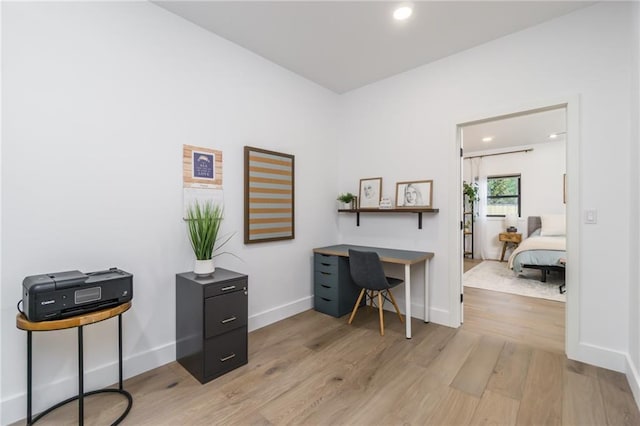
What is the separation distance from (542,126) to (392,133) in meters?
3.55

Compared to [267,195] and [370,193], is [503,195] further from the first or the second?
[267,195]

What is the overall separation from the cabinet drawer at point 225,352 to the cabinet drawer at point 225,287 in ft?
1.02

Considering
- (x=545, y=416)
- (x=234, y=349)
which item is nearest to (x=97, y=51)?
(x=234, y=349)

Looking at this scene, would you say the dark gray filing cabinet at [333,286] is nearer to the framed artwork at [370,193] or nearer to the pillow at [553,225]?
the framed artwork at [370,193]

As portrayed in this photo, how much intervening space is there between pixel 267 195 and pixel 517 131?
16.4 feet

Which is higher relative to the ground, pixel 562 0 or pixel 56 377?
pixel 562 0

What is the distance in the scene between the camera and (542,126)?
5.14 metres

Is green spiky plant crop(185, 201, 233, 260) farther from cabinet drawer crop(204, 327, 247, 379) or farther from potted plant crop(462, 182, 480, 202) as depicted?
potted plant crop(462, 182, 480, 202)

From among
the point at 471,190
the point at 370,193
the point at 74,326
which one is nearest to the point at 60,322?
the point at 74,326

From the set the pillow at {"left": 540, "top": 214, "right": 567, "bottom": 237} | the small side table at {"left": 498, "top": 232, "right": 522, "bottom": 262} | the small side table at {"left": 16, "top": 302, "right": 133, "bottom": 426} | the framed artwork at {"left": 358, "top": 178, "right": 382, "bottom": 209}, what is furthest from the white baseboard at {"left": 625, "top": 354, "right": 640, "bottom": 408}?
the small side table at {"left": 498, "top": 232, "right": 522, "bottom": 262}

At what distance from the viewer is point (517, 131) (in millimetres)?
5406

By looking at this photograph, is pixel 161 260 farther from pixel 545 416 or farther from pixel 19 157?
pixel 545 416

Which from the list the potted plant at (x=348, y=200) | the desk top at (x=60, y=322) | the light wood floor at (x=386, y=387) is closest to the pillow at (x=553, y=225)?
the light wood floor at (x=386, y=387)

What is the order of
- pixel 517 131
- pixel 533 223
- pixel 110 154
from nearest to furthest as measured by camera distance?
pixel 110 154, pixel 517 131, pixel 533 223
